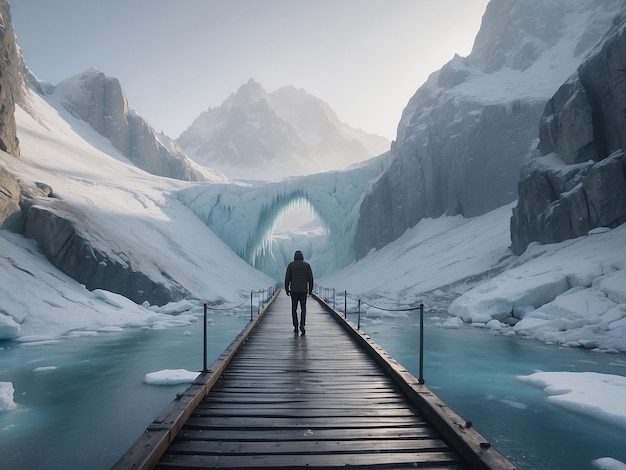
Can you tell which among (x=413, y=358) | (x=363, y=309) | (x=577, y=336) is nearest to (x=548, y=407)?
(x=413, y=358)

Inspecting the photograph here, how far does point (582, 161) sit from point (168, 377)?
2877 centimetres

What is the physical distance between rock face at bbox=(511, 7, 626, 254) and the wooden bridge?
23539 mm

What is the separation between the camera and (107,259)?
837 inches

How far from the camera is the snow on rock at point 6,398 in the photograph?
7.32 m

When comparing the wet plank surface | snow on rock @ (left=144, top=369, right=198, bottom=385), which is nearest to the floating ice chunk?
snow on rock @ (left=144, top=369, right=198, bottom=385)

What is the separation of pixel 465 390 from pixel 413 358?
301 centimetres

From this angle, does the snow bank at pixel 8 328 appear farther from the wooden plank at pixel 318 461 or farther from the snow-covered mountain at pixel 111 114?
the snow-covered mountain at pixel 111 114

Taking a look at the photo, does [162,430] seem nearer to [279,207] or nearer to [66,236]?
[66,236]

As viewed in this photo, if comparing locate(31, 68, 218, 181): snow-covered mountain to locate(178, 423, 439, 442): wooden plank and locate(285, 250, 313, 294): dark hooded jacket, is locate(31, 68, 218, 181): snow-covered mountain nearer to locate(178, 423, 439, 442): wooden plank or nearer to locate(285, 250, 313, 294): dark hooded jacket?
locate(285, 250, 313, 294): dark hooded jacket

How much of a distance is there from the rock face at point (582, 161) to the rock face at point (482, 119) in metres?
12.9

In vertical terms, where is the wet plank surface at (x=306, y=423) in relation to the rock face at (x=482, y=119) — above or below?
below

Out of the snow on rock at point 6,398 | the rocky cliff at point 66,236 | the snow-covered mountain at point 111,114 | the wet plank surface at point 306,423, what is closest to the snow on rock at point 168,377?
the snow on rock at point 6,398

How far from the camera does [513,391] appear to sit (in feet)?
29.5

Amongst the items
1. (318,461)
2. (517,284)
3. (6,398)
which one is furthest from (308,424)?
(517,284)
